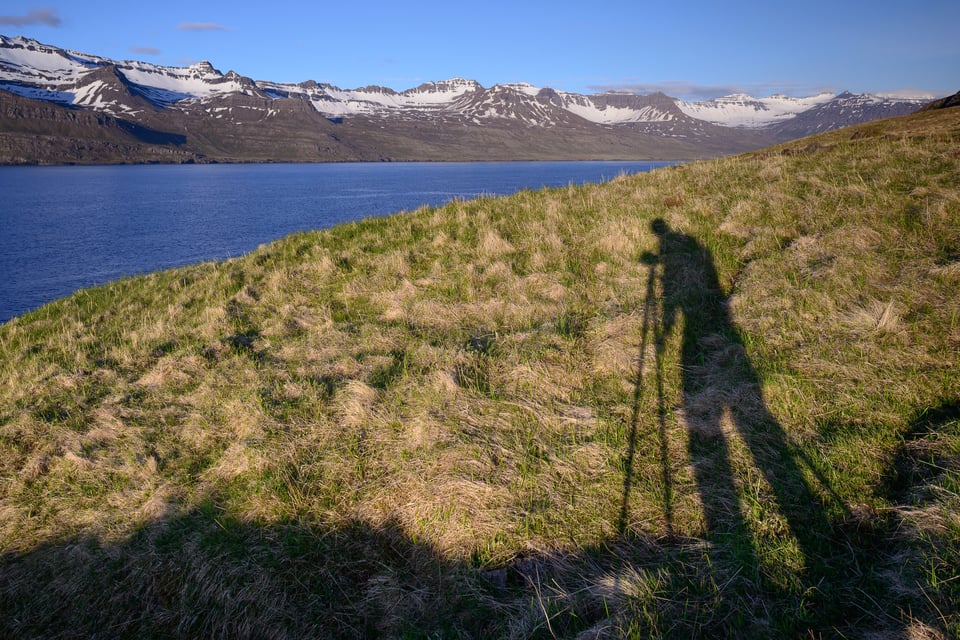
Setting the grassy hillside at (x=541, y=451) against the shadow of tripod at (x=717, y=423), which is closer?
the grassy hillside at (x=541, y=451)

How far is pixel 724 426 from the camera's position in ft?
18.0

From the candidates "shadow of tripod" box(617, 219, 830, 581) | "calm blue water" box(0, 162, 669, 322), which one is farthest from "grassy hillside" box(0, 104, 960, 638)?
"calm blue water" box(0, 162, 669, 322)

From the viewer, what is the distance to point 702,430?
555 centimetres

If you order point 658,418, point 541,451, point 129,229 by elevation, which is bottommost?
point 129,229

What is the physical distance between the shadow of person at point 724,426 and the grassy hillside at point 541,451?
0.03 m

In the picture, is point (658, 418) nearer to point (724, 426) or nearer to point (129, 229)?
point (724, 426)

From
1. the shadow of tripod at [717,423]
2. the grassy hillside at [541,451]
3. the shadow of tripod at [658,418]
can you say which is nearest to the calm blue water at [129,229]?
the grassy hillside at [541,451]

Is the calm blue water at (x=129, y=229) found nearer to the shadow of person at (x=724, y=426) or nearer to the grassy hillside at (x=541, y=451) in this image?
the grassy hillside at (x=541, y=451)

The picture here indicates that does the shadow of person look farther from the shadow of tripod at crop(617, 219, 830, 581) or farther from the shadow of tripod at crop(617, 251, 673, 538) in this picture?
the shadow of tripod at crop(617, 251, 673, 538)

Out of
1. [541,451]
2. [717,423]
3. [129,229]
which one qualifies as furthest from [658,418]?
[129,229]

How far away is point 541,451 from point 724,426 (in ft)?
6.78

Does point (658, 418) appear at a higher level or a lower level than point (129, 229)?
higher

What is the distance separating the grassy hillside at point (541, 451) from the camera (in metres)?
3.99

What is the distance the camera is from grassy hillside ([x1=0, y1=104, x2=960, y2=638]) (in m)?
3.99
